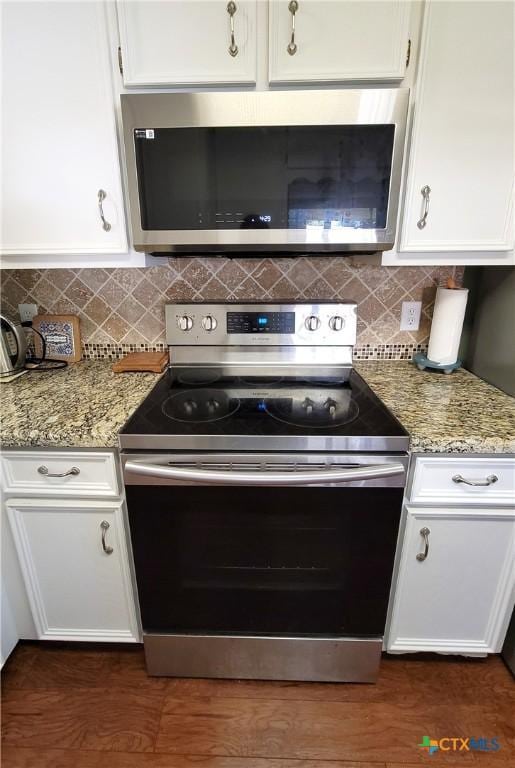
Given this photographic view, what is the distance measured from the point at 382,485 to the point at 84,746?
1167 millimetres

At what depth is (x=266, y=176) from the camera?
112 cm

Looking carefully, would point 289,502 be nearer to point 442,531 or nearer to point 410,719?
point 442,531

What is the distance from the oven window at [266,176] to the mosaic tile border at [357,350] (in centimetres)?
61

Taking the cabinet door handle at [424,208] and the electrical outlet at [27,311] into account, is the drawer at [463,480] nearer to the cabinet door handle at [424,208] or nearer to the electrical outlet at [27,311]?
the cabinet door handle at [424,208]

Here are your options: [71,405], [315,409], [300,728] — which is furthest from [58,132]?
[300,728]

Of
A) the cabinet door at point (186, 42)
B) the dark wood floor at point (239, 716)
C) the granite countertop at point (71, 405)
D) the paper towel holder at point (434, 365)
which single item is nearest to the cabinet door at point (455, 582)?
the dark wood floor at point (239, 716)

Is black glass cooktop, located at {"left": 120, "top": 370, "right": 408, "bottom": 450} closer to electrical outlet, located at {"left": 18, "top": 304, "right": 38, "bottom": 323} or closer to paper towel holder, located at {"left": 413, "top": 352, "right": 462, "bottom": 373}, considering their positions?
paper towel holder, located at {"left": 413, "top": 352, "right": 462, "bottom": 373}

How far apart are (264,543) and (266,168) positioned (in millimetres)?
1064

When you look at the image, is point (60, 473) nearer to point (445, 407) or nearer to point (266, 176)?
point (266, 176)

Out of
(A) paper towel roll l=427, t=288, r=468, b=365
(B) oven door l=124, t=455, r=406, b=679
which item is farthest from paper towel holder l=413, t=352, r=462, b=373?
(B) oven door l=124, t=455, r=406, b=679

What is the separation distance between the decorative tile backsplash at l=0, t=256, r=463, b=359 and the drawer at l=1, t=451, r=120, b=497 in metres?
0.64

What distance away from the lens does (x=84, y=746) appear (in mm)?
1172

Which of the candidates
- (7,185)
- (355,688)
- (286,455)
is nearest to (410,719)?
(355,688)

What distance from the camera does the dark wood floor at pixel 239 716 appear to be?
1146 millimetres
